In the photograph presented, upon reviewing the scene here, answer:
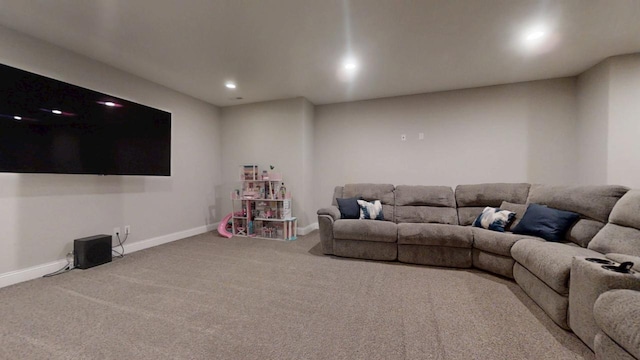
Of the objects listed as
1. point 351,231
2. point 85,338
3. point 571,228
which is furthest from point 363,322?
point 571,228

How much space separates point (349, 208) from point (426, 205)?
112 cm

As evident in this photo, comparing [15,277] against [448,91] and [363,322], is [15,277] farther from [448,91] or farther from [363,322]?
[448,91]

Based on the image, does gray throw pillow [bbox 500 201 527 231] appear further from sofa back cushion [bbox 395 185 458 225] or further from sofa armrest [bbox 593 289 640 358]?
sofa armrest [bbox 593 289 640 358]

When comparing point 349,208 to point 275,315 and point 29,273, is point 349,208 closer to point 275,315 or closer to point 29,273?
point 275,315

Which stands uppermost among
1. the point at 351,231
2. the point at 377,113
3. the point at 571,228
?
the point at 377,113

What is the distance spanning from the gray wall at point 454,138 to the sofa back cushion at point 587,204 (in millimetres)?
1369

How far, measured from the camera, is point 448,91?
12.9ft

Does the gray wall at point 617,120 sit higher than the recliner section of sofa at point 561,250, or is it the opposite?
the gray wall at point 617,120

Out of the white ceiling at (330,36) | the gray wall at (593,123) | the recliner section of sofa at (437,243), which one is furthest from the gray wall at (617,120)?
the recliner section of sofa at (437,243)

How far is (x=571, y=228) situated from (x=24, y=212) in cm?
527

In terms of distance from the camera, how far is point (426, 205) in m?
3.43

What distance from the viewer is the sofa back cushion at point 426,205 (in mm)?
3250

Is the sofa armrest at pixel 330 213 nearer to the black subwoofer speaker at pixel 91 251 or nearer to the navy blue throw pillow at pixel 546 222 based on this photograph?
the navy blue throw pillow at pixel 546 222

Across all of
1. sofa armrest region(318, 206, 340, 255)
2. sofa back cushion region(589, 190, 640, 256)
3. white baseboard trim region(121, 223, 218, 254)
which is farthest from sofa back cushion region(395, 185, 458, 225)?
white baseboard trim region(121, 223, 218, 254)
